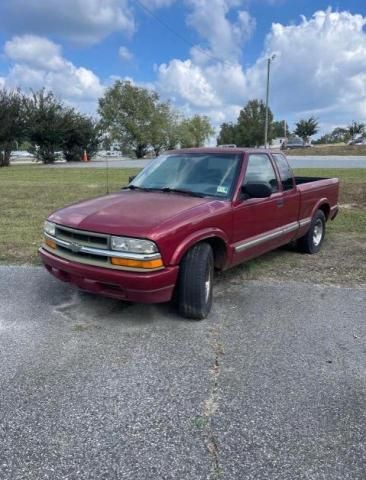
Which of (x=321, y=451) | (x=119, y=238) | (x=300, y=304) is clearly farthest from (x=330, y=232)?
(x=321, y=451)

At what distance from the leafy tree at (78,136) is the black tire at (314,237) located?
3172 centimetres

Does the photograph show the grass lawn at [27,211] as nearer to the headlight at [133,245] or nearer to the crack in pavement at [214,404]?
the headlight at [133,245]

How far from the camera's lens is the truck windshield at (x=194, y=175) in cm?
442

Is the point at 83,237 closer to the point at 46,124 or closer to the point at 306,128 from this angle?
the point at 46,124

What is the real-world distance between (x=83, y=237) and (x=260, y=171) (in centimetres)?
241

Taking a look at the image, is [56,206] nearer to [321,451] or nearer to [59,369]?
[59,369]

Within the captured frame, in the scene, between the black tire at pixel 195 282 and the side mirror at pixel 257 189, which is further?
the side mirror at pixel 257 189

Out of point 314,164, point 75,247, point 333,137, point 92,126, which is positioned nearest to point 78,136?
point 92,126

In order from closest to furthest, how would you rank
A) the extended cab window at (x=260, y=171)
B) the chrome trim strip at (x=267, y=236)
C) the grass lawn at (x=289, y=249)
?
the chrome trim strip at (x=267, y=236) → the extended cab window at (x=260, y=171) → the grass lawn at (x=289, y=249)

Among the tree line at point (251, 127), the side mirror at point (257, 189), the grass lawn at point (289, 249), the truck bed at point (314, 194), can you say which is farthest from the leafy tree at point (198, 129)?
the side mirror at point (257, 189)

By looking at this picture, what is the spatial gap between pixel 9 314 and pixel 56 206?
6.79 metres

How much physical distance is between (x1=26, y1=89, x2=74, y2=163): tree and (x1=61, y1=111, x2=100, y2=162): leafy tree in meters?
0.33

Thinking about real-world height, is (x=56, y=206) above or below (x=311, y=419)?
above

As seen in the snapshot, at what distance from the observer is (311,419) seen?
100.0 inches
